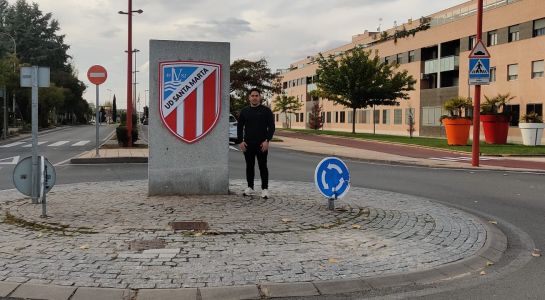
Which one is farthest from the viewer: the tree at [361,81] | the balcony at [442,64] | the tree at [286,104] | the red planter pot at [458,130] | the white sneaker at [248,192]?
the tree at [286,104]

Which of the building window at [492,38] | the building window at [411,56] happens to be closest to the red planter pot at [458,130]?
the building window at [492,38]

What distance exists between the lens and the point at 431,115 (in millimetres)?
47188

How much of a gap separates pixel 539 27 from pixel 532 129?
36.2ft

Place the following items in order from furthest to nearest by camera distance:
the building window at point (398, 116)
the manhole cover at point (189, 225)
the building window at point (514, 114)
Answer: the building window at point (398, 116) → the building window at point (514, 114) → the manhole cover at point (189, 225)

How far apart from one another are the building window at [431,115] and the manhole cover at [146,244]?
42965mm

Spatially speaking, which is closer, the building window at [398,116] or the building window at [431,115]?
the building window at [431,115]

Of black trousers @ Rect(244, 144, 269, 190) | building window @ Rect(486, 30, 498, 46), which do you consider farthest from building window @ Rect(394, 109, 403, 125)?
black trousers @ Rect(244, 144, 269, 190)

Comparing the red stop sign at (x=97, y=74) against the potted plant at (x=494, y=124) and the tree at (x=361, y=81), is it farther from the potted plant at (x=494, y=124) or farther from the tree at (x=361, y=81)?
the tree at (x=361, y=81)

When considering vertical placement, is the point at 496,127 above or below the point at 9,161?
above

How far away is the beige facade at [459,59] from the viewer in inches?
1383

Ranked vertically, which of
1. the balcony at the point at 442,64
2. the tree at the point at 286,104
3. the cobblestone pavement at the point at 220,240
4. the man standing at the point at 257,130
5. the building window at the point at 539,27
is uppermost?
the building window at the point at 539,27

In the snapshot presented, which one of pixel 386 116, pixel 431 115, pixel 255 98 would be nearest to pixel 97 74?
pixel 255 98

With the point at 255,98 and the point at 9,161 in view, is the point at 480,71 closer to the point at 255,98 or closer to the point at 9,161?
the point at 255,98

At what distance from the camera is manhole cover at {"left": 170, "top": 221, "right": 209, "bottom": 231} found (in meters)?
6.18
